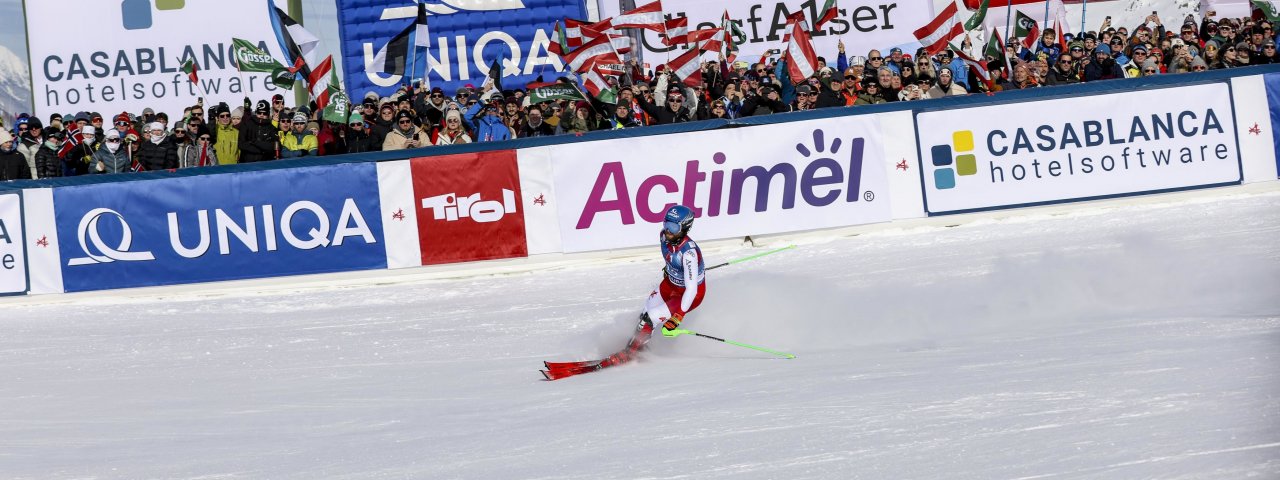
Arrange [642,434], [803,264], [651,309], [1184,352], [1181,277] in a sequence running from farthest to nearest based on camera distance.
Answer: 1. [803,264]
2. [1181,277]
3. [651,309]
4. [1184,352]
5. [642,434]

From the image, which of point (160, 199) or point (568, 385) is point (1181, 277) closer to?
point (568, 385)

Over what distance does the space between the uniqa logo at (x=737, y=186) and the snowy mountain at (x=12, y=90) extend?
→ 15650mm

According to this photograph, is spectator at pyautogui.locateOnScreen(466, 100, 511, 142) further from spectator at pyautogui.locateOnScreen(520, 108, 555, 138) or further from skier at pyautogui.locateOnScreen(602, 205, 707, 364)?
skier at pyautogui.locateOnScreen(602, 205, 707, 364)

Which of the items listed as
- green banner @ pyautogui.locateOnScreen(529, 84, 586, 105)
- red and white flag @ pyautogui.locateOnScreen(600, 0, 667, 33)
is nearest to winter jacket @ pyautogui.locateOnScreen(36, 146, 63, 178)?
green banner @ pyautogui.locateOnScreen(529, 84, 586, 105)

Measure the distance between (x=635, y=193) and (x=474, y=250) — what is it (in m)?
2.01

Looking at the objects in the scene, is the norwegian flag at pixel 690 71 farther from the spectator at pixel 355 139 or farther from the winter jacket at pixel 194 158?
the winter jacket at pixel 194 158

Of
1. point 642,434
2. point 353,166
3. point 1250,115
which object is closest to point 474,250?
point 353,166

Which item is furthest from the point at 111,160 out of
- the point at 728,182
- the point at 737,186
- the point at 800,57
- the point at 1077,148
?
the point at 1077,148

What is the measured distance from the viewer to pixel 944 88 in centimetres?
1580

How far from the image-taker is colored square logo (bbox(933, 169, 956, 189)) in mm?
15180

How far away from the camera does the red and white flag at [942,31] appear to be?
53.9 ft

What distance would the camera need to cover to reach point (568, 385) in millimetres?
9086

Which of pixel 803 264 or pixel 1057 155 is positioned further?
pixel 1057 155

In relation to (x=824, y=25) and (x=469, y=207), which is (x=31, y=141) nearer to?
Result: (x=469, y=207)
